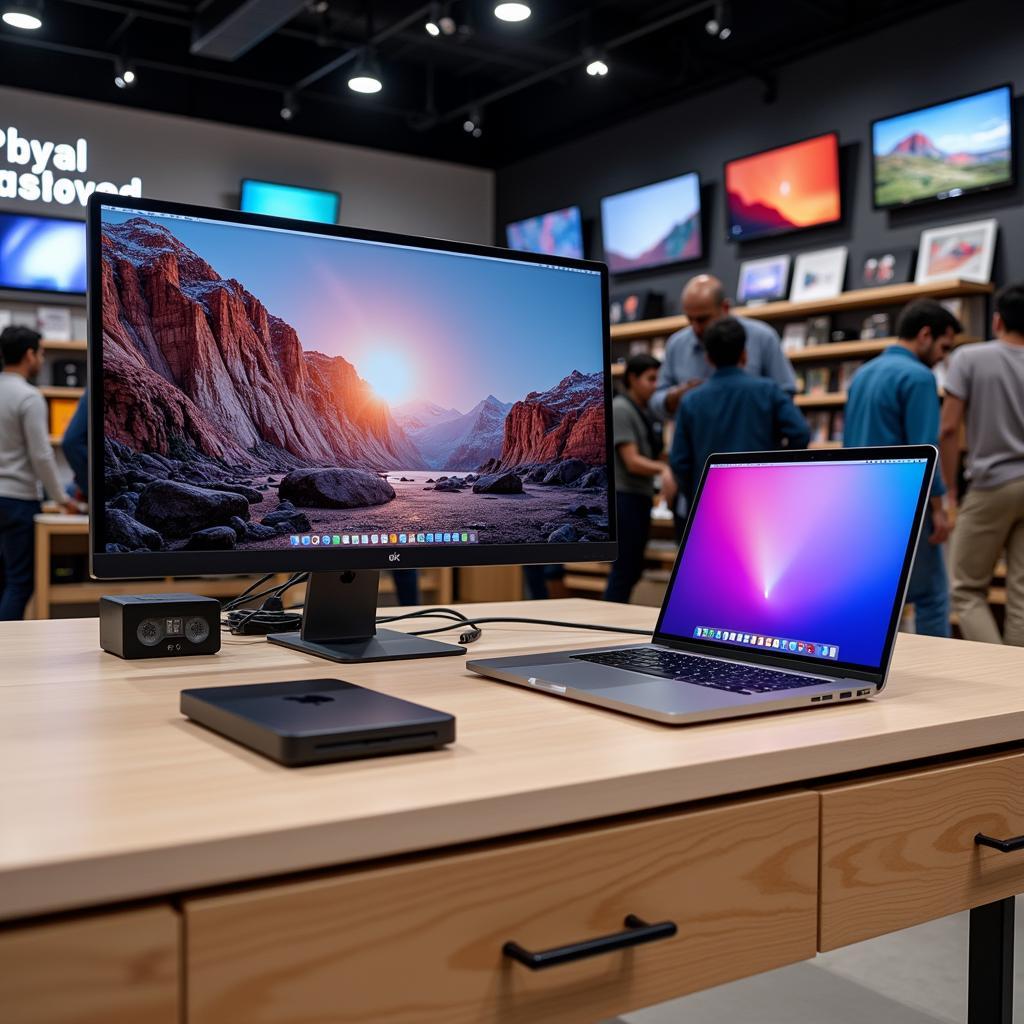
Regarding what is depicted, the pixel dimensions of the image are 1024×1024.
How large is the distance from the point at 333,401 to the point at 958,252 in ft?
15.0

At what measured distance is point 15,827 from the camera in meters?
0.56

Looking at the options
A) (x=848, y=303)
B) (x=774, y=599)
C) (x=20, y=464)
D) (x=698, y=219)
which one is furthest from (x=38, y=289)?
(x=774, y=599)

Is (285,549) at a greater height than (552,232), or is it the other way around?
(552,232)

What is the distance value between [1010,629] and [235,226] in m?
3.20

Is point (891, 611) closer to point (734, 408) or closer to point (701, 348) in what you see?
point (734, 408)

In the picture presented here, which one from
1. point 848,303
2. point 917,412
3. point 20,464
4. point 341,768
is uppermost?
point 848,303

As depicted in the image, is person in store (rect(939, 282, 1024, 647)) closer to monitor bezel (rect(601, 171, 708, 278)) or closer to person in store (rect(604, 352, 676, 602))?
person in store (rect(604, 352, 676, 602))

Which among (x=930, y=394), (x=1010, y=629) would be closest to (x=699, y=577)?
(x=930, y=394)

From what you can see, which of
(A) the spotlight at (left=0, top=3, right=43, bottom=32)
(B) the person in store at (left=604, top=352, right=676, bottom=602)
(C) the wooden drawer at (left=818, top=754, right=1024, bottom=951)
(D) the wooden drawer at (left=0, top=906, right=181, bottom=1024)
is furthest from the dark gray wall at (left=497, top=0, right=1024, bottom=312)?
(D) the wooden drawer at (left=0, top=906, right=181, bottom=1024)

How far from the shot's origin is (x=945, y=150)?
16.6 ft

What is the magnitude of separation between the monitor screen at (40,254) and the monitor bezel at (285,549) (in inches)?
226

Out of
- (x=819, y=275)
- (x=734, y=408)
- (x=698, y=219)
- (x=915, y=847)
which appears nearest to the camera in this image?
(x=915, y=847)

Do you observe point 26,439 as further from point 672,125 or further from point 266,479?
point 672,125

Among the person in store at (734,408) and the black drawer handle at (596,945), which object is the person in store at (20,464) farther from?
the black drawer handle at (596,945)
